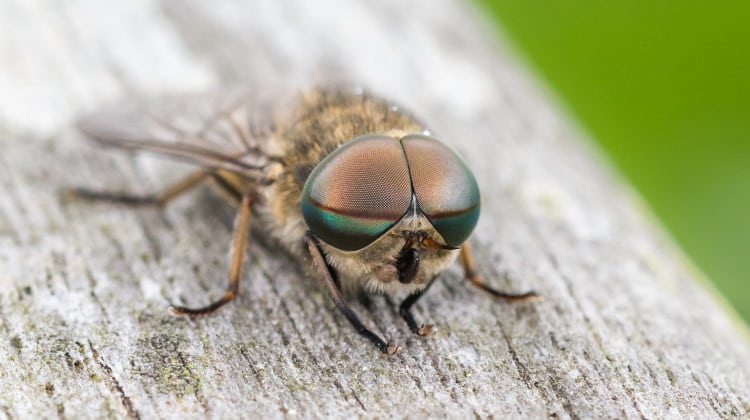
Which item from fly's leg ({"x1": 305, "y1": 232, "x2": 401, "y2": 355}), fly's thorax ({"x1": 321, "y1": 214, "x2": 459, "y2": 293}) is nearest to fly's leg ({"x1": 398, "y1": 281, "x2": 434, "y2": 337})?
fly's thorax ({"x1": 321, "y1": 214, "x2": 459, "y2": 293})

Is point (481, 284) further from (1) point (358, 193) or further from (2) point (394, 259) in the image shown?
(1) point (358, 193)

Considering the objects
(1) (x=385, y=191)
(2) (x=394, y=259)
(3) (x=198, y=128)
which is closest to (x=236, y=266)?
(2) (x=394, y=259)

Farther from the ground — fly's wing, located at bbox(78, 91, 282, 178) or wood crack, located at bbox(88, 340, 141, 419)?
wood crack, located at bbox(88, 340, 141, 419)

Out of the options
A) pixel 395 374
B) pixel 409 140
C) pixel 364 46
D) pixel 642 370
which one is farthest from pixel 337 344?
pixel 364 46

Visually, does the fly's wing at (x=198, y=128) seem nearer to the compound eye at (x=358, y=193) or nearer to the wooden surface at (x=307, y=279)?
the wooden surface at (x=307, y=279)

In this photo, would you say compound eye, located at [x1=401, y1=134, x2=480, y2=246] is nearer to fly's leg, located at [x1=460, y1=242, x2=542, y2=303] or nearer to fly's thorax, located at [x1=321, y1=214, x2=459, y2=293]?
fly's thorax, located at [x1=321, y1=214, x2=459, y2=293]
